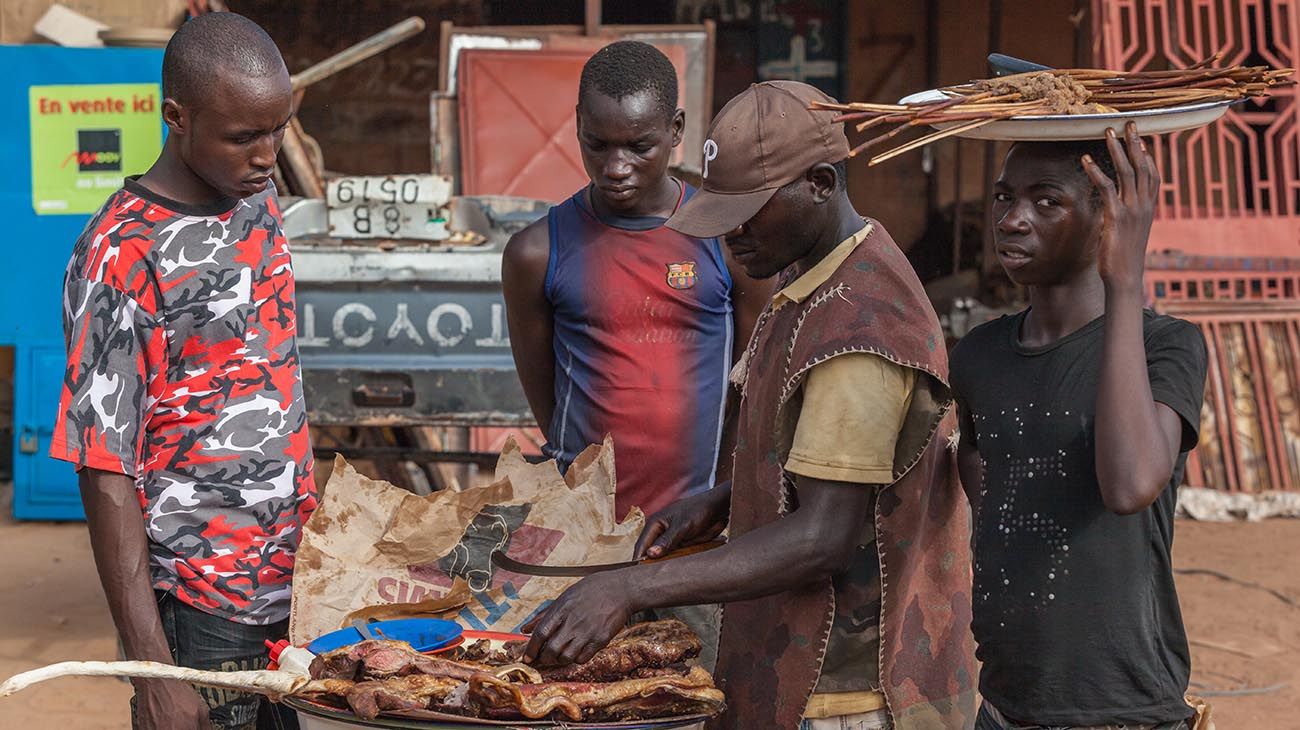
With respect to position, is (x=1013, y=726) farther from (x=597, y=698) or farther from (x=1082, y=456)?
(x=597, y=698)

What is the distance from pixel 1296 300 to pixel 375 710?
26.0 feet

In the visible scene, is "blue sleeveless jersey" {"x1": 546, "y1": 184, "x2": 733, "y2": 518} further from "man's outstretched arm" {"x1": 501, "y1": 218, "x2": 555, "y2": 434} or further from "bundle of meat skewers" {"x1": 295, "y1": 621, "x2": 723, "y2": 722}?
"bundle of meat skewers" {"x1": 295, "y1": 621, "x2": 723, "y2": 722}

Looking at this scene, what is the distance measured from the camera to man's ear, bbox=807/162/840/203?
2176 mm

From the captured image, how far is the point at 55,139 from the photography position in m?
7.60

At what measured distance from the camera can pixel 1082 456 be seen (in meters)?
2.13

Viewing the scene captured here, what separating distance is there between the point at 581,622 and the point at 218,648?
0.85 m

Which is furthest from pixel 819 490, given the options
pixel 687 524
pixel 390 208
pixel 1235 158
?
pixel 1235 158

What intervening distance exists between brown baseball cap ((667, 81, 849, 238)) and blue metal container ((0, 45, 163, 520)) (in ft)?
19.7

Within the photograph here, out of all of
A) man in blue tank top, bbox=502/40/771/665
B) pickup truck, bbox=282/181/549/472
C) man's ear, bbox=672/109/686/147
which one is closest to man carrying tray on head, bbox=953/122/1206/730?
man in blue tank top, bbox=502/40/771/665

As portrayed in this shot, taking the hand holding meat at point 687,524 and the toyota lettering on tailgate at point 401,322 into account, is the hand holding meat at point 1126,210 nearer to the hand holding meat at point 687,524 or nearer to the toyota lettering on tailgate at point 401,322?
the hand holding meat at point 687,524

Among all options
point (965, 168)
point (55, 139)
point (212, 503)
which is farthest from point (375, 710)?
point (965, 168)

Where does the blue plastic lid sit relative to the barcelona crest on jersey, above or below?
below

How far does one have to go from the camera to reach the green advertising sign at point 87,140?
7457 millimetres

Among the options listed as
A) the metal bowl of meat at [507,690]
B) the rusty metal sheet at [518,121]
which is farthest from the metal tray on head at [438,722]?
the rusty metal sheet at [518,121]
